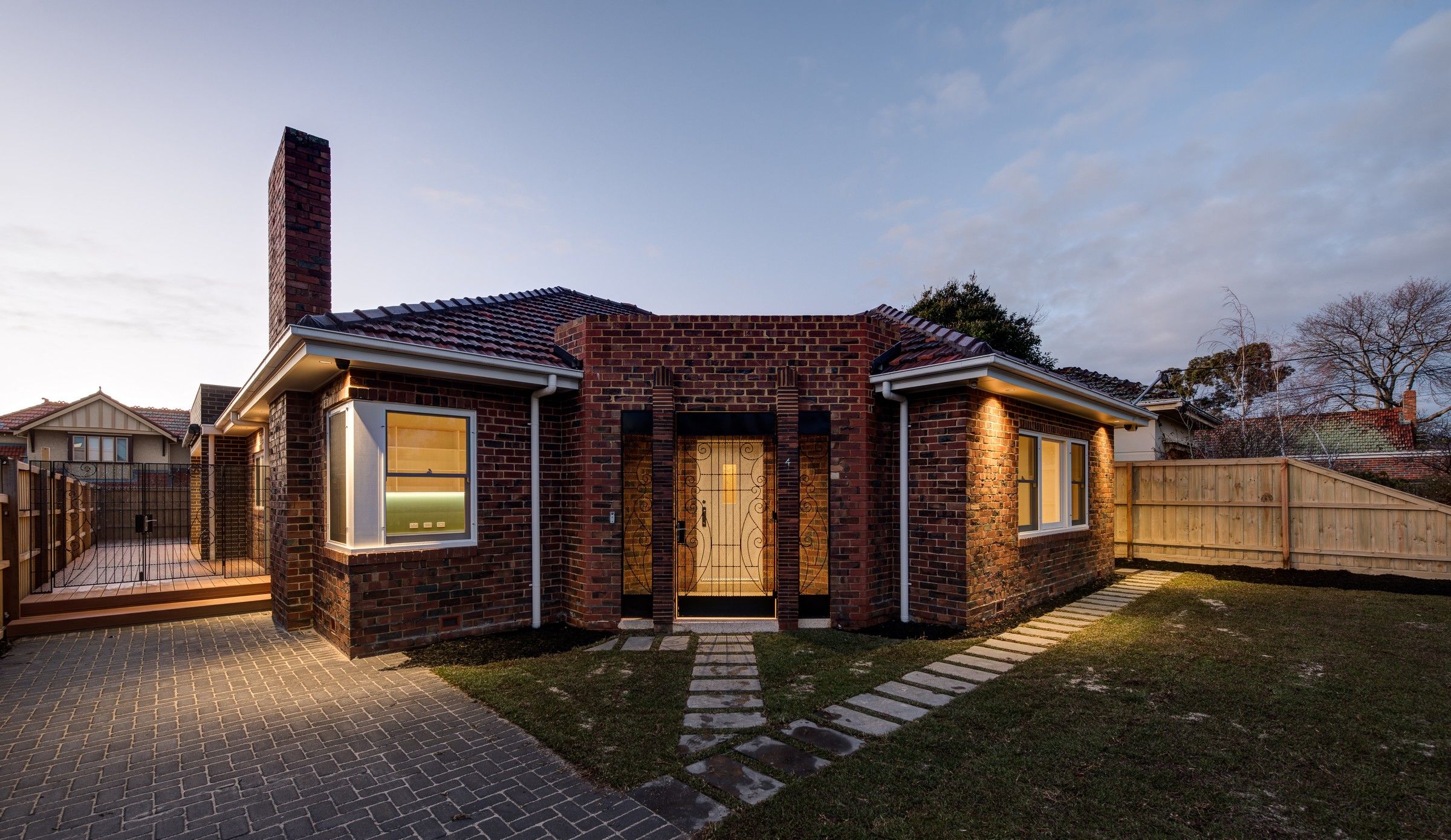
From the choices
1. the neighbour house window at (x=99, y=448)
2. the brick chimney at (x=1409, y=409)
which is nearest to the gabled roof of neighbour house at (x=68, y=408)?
the neighbour house window at (x=99, y=448)

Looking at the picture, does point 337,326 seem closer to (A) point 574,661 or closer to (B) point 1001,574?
(A) point 574,661

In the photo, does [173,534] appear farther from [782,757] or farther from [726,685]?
[782,757]

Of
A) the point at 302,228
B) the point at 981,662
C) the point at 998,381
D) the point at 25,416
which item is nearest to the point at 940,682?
the point at 981,662

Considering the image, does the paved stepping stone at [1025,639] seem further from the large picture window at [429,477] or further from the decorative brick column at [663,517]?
the large picture window at [429,477]

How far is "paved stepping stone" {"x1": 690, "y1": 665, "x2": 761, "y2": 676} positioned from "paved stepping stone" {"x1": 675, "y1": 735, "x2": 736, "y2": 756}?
1237mm

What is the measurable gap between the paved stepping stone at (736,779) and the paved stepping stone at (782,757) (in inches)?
5.0

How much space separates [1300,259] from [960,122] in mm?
17330

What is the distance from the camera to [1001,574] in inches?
269

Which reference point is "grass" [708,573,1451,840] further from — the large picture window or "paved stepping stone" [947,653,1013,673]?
the large picture window

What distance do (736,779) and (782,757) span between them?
38 centimetres

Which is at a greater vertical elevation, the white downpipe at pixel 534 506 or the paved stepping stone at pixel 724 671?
the white downpipe at pixel 534 506

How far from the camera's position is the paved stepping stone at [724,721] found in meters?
3.76

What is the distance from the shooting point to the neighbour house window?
791 inches

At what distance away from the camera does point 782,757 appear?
→ 10.9 feet
